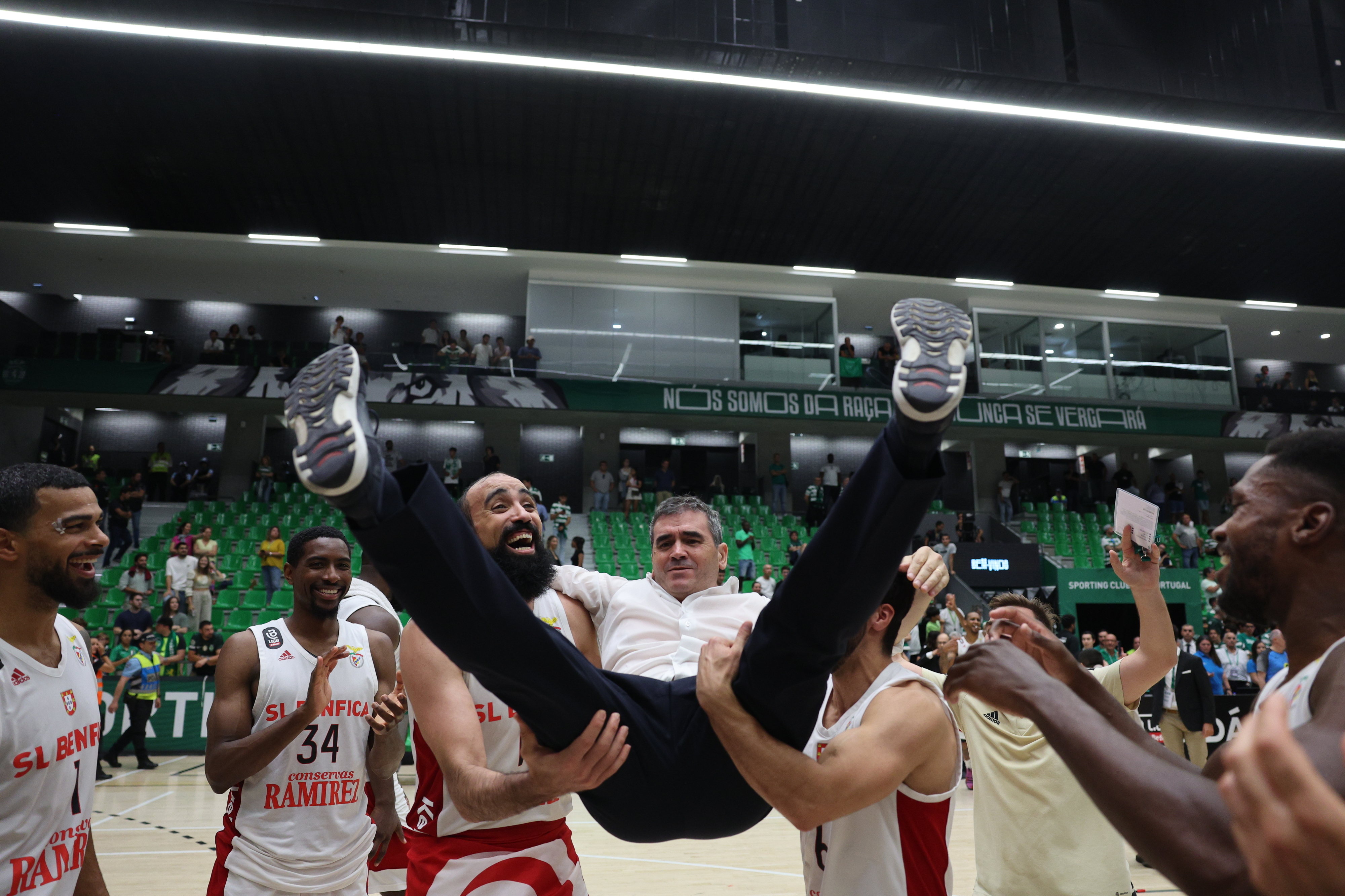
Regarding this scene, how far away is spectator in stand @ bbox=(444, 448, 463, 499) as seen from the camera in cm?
1998

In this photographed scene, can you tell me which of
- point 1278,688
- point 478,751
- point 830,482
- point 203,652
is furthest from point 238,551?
point 1278,688

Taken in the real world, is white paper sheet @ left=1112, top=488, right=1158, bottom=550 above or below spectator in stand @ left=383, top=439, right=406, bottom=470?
below

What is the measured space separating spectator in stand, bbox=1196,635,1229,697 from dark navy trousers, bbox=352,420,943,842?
10761mm

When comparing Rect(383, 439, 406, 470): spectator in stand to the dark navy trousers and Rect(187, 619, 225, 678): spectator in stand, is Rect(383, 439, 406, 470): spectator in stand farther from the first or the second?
the dark navy trousers

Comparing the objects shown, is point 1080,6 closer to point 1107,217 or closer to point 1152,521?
point 1107,217

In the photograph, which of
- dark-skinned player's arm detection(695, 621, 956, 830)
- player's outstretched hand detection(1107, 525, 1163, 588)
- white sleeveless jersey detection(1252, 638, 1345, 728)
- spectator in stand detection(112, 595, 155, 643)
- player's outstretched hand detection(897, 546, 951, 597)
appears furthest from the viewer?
spectator in stand detection(112, 595, 155, 643)

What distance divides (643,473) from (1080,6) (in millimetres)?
15394

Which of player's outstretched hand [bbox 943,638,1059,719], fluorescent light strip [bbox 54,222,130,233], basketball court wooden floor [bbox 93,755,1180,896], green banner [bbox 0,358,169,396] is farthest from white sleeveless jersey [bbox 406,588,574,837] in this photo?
fluorescent light strip [bbox 54,222,130,233]

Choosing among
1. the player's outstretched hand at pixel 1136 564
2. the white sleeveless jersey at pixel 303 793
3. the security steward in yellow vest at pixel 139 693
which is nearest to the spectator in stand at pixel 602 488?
the security steward in yellow vest at pixel 139 693

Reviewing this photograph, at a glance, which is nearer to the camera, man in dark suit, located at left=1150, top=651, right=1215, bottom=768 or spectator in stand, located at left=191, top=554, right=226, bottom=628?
man in dark suit, located at left=1150, top=651, right=1215, bottom=768

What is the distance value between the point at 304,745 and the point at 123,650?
8.47 m

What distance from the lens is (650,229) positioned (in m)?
19.5

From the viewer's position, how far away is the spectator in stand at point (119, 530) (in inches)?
619

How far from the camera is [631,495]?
66.4 feet
